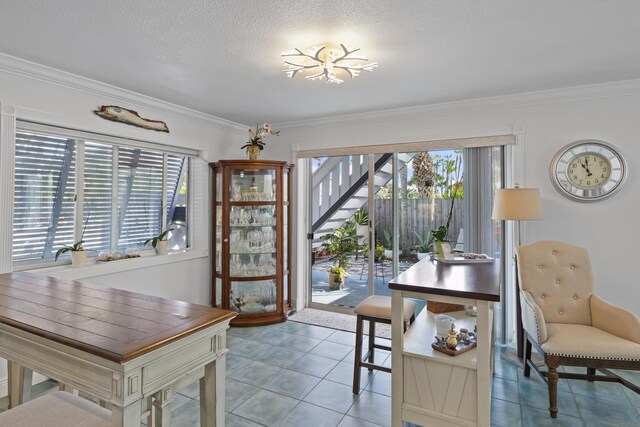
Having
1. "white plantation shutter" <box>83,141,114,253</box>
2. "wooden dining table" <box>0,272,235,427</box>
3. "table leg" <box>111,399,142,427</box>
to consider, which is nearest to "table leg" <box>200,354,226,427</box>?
"wooden dining table" <box>0,272,235,427</box>

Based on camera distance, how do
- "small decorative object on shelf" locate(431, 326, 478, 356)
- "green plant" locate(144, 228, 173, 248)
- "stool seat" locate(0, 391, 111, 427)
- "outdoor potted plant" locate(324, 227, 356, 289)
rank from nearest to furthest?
"stool seat" locate(0, 391, 111, 427) < "small decorative object on shelf" locate(431, 326, 478, 356) < "green plant" locate(144, 228, 173, 248) < "outdoor potted plant" locate(324, 227, 356, 289)

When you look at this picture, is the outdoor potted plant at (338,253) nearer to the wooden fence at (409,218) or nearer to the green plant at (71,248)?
the wooden fence at (409,218)

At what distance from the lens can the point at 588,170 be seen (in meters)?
2.93

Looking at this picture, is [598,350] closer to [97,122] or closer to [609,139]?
[609,139]

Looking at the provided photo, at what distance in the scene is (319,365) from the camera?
288cm

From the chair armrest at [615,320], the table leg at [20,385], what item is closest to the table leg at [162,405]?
the table leg at [20,385]

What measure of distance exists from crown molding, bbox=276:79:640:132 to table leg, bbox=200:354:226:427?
309cm

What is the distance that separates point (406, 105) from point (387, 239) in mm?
1584

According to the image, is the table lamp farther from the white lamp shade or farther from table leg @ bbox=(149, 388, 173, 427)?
table leg @ bbox=(149, 388, 173, 427)

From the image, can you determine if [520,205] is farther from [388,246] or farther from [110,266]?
[110,266]

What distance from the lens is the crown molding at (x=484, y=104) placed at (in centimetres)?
287

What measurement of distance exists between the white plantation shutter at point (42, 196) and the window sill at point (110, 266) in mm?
168

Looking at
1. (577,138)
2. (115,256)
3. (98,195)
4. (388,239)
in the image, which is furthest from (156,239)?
(577,138)

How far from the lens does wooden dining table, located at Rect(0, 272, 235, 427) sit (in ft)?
3.67
